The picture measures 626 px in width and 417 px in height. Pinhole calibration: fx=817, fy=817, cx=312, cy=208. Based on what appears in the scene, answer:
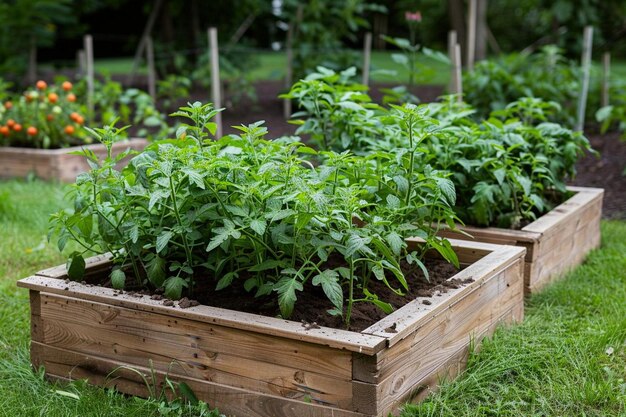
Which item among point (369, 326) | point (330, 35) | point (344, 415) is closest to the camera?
point (344, 415)

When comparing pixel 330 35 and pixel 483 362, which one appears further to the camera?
pixel 330 35

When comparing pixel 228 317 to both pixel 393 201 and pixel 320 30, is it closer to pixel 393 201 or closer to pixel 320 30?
pixel 393 201

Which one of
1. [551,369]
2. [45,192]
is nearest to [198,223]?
[551,369]

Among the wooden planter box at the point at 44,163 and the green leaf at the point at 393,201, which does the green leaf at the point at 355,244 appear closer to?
the green leaf at the point at 393,201

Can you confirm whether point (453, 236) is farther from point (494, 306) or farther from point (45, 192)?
point (45, 192)

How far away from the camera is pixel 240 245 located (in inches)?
111

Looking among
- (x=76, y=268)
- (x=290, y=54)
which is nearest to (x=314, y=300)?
(x=76, y=268)

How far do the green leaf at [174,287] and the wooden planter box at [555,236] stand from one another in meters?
1.52

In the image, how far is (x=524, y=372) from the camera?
2951 millimetres

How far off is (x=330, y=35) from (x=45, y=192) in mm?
4891

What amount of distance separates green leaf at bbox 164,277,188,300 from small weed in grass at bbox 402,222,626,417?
0.86m

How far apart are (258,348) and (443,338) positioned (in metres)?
0.67

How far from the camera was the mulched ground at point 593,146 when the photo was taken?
608 centimetres

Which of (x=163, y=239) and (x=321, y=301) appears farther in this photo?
(x=321, y=301)
